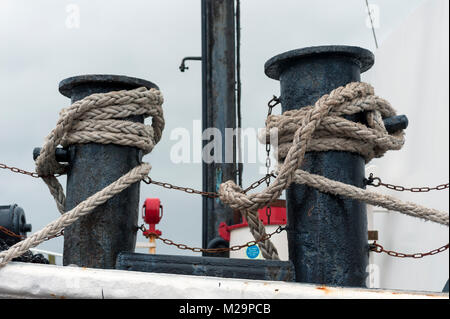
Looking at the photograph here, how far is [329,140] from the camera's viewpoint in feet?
5.65

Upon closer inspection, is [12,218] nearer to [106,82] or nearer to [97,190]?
[97,190]

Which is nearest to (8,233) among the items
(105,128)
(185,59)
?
(105,128)

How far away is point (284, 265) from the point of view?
5.58 feet

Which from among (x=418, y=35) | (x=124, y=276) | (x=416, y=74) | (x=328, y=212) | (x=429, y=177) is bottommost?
(x=124, y=276)

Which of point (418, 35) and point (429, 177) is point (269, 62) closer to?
point (429, 177)

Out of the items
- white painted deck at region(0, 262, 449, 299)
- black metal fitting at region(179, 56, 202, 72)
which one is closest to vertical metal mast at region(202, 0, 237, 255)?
black metal fitting at region(179, 56, 202, 72)

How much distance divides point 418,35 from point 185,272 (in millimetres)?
2062

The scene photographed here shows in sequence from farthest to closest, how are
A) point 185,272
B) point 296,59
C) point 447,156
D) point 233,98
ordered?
point 233,98, point 447,156, point 296,59, point 185,272

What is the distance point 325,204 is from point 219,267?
1.17ft

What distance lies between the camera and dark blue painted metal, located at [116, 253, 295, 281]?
1668 millimetres

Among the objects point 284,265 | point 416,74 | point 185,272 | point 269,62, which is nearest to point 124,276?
point 185,272

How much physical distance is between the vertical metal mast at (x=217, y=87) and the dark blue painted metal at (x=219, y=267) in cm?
222

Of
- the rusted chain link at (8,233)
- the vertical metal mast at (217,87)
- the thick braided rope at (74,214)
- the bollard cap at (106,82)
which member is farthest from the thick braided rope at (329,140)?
the vertical metal mast at (217,87)

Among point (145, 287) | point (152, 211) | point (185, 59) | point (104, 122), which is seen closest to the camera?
point (145, 287)
